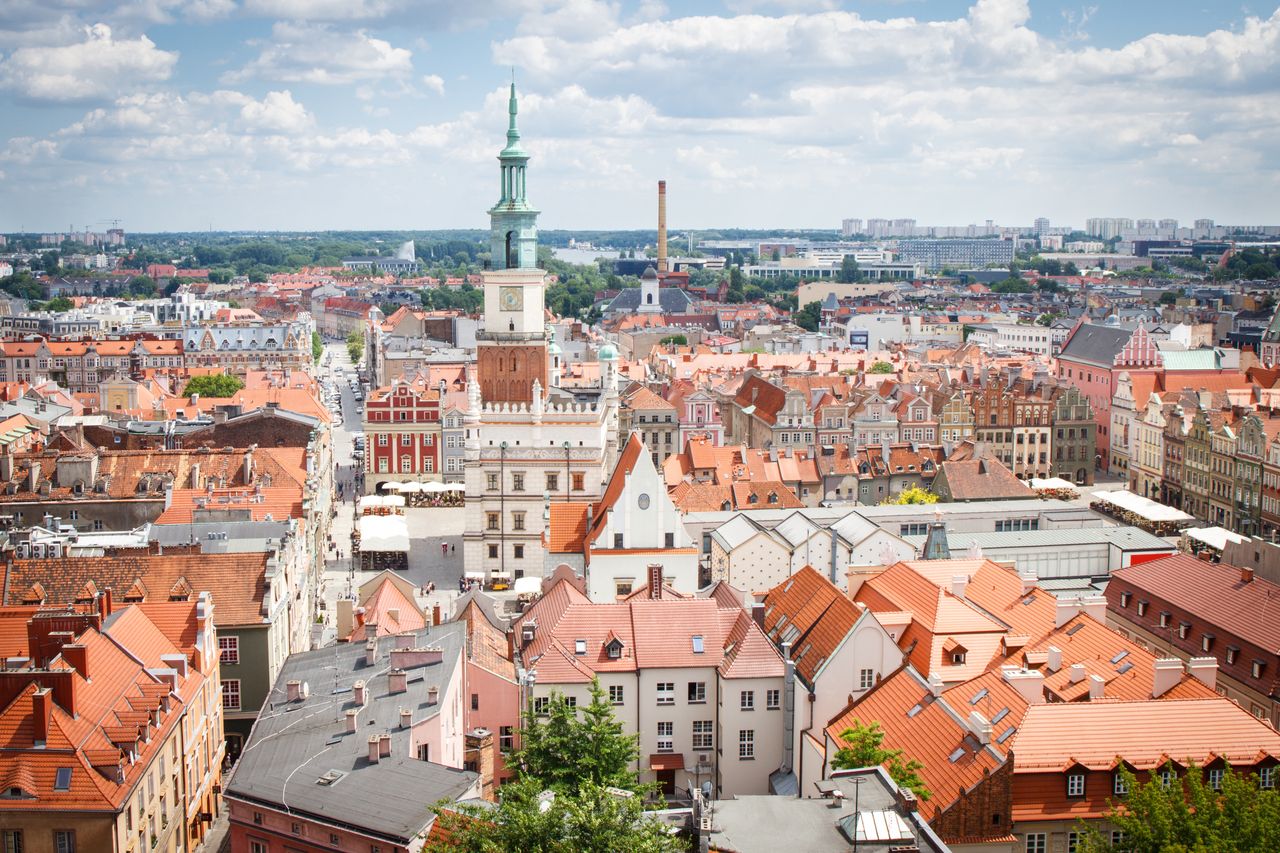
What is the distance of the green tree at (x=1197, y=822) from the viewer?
87.0 feet

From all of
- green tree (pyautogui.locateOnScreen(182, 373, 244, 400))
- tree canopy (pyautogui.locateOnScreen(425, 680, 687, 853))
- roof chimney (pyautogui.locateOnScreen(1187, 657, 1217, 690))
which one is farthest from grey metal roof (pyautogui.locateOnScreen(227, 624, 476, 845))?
green tree (pyautogui.locateOnScreen(182, 373, 244, 400))

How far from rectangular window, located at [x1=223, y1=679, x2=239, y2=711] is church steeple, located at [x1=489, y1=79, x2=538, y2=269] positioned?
36.6 m

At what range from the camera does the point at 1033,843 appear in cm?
3306

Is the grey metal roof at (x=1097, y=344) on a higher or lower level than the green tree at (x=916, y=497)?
higher

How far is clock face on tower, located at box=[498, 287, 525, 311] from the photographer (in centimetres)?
7631

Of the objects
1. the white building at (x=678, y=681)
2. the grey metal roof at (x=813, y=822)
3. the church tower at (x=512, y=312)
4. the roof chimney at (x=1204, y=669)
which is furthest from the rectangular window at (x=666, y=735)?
the church tower at (x=512, y=312)

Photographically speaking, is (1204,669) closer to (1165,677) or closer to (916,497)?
(1165,677)

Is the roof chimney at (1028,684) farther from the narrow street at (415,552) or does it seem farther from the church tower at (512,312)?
the church tower at (512,312)

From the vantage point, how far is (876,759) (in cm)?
3325

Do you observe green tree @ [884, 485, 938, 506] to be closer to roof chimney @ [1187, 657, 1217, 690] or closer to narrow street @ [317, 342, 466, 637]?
narrow street @ [317, 342, 466, 637]

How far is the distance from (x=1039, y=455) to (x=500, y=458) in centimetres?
5004

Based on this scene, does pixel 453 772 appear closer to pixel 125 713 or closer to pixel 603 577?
pixel 125 713

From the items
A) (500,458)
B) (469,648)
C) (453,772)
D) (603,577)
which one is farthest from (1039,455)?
(453,772)

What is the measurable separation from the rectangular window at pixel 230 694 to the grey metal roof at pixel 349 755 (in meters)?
4.65
